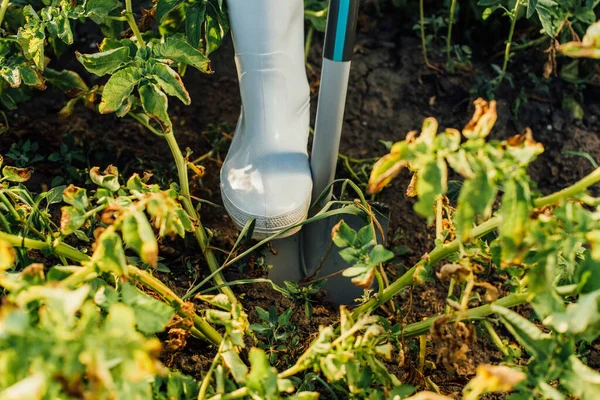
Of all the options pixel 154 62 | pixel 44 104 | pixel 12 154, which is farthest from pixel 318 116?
pixel 44 104

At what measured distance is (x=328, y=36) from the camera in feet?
3.98

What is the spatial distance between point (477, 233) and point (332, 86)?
0.49m

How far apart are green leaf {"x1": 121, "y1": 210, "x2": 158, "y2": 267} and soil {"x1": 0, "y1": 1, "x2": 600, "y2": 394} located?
57 centimetres

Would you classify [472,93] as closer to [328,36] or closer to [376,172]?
[328,36]

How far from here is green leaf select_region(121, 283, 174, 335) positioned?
0.73 meters

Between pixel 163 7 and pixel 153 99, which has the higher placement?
pixel 163 7

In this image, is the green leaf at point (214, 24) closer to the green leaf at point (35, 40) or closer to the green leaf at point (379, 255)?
the green leaf at point (35, 40)

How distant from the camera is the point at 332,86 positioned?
1266mm

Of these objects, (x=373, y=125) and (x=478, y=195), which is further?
(x=373, y=125)

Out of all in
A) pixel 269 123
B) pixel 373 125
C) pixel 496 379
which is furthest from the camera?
pixel 373 125

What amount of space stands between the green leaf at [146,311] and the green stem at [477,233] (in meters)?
0.38

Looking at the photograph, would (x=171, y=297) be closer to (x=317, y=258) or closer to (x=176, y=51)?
(x=176, y=51)

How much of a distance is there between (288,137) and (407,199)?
1.35ft

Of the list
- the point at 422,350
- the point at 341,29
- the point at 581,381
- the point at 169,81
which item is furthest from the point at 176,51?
the point at 581,381
